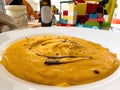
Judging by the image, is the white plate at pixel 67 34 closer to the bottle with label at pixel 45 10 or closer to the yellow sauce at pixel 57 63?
the yellow sauce at pixel 57 63

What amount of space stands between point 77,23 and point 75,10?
0.30ft

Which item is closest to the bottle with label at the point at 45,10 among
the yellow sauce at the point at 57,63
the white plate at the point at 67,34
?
the white plate at the point at 67,34

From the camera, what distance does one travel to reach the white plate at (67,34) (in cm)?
Answer: 38

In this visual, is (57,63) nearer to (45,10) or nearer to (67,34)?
(67,34)

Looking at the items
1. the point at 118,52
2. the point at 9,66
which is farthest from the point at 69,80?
the point at 118,52

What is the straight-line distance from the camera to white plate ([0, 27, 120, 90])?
1.23ft

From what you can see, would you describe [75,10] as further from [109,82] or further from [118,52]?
[109,82]

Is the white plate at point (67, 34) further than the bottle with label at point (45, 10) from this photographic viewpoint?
No

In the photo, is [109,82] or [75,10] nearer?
[109,82]

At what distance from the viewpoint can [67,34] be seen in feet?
2.69

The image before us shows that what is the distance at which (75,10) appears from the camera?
38.9 inches

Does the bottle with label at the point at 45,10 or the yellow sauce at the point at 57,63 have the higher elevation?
the bottle with label at the point at 45,10

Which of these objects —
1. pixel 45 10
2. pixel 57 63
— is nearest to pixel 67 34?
pixel 45 10

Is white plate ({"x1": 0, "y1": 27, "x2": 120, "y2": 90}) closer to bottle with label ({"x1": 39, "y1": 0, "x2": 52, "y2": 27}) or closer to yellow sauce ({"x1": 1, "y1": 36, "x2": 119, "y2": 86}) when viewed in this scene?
yellow sauce ({"x1": 1, "y1": 36, "x2": 119, "y2": 86})
